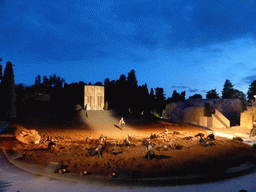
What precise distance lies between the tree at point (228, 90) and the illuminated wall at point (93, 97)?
3414 centimetres

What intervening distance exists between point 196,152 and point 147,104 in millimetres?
33320

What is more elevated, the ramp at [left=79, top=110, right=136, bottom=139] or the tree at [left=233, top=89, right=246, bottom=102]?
the tree at [left=233, top=89, right=246, bottom=102]

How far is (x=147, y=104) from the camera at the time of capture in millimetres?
Answer: 40938

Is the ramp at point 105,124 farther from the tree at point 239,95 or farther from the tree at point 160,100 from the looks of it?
the tree at point 239,95

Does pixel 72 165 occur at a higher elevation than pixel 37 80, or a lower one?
lower

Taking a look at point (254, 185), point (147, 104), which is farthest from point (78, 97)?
point (254, 185)

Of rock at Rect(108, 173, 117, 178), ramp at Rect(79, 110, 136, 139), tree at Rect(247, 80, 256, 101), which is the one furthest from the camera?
tree at Rect(247, 80, 256, 101)

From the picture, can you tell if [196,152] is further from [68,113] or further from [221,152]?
[68,113]

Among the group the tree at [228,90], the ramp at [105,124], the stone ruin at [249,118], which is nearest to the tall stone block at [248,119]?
the stone ruin at [249,118]

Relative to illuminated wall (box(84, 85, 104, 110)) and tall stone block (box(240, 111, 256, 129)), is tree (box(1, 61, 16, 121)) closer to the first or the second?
illuminated wall (box(84, 85, 104, 110))

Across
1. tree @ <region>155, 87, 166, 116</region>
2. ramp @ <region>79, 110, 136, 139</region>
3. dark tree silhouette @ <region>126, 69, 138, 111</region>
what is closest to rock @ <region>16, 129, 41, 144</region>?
ramp @ <region>79, 110, 136, 139</region>

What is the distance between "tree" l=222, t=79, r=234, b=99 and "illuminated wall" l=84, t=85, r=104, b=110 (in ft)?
112

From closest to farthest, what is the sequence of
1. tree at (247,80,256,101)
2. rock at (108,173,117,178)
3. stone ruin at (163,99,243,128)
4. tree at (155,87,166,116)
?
rock at (108,173,117,178)
stone ruin at (163,99,243,128)
tree at (247,80,256,101)
tree at (155,87,166,116)

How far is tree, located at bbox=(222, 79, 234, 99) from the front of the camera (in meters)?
43.6
